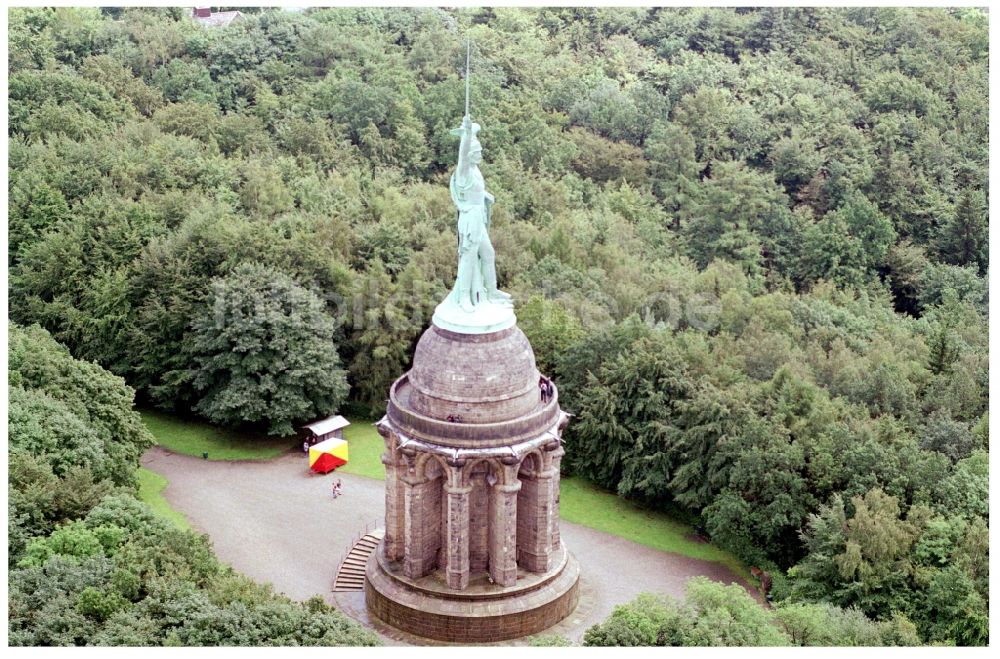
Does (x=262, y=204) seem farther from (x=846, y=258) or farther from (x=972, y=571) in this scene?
(x=972, y=571)

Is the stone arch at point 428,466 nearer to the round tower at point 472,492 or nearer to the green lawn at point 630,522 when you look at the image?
the round tower at point 472,492

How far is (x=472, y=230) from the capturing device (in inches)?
1929

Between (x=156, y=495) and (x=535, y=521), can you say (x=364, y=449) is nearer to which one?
(x=156, y=495)

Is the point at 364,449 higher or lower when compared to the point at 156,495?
higher

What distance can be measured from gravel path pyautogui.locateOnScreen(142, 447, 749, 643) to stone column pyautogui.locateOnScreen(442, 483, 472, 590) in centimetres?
330

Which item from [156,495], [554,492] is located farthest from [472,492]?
[156,495]

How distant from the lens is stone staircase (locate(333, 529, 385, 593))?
2280 inches

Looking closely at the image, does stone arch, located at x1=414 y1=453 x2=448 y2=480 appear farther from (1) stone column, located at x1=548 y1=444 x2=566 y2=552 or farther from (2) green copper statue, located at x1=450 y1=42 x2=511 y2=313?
(2) green copper statue, located at x1=450 y1=42 x2=511 y2=313

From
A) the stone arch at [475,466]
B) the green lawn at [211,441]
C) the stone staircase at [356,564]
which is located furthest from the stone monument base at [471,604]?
the green lawn at [211,441]

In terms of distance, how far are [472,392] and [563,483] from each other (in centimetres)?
2312

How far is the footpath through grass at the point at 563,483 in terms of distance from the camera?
Result: 215ft

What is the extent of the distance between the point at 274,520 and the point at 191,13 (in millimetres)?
82965

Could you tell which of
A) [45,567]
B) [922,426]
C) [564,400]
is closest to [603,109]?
[564,400]

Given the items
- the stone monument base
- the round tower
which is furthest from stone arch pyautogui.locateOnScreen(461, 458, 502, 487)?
the stone monument base
